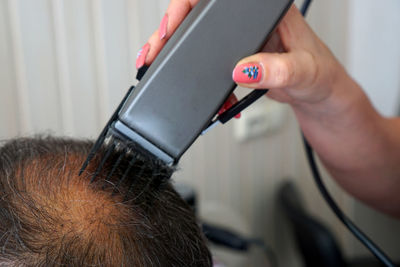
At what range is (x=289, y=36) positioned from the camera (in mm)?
520

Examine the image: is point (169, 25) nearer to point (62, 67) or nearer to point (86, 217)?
point (86, 217)

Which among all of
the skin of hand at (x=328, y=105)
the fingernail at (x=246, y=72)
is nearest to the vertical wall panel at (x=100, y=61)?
the skin of hand at (x=328, y=105)

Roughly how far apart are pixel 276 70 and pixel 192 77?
0.09 metres

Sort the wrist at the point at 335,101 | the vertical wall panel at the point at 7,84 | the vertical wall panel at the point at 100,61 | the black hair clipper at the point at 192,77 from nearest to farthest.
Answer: the black hair clipper at the point at 192,77 → the wrist at the point at 335,101 → the vertical wall panel at the point at 7,84 → the vertical wall panel at the point at 100,61

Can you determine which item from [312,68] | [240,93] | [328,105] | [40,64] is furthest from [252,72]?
[240,93]

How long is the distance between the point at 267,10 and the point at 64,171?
25 centimetres

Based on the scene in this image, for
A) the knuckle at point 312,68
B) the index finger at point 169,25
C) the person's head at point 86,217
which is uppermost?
the index finger at point 169,25

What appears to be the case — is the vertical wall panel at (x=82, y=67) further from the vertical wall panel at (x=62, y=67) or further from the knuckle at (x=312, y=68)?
the knuckle at (x=312, y=68)

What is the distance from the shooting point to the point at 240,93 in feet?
3.74

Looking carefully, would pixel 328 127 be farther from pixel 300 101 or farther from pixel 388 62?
pixel 388 62

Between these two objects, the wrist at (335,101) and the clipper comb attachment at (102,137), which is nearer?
the clipper comb attachment at (102,137)

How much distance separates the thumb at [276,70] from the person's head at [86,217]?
13 centimetres

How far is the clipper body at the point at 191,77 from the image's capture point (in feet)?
1.36

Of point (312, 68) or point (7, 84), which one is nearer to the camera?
point (312, 68)
